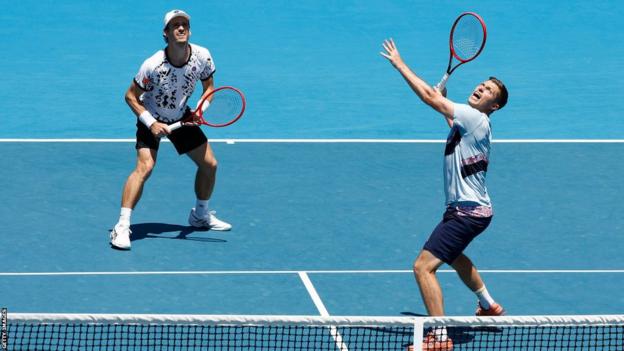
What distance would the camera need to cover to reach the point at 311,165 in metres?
13.9

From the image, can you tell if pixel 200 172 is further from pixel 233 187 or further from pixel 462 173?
pixel 462 173

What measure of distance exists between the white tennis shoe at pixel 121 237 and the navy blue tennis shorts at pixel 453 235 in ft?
10.2

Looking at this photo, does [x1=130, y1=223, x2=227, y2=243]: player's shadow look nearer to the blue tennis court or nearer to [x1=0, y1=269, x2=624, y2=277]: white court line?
the blue tennis court

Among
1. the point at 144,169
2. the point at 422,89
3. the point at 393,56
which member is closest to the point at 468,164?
the point at 422,89

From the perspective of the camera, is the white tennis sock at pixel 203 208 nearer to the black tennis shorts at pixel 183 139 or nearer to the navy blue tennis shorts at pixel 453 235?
the black tennis shorts at pixel 183 139

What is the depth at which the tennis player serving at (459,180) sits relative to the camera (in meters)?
8.93

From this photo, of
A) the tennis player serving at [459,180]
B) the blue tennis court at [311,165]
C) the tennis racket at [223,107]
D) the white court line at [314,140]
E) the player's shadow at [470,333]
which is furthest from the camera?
the white court line at [314,140]

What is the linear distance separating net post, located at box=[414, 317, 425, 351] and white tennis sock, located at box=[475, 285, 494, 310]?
1.99 meters

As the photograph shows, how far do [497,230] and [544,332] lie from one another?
259 centimetres

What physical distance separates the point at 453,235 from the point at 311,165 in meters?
5.03

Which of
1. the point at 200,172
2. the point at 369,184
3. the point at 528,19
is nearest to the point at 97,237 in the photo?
the point at 200,172

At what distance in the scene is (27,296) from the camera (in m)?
10.0

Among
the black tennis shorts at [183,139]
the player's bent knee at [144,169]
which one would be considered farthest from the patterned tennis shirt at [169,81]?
the player's bent knee at [144,169]

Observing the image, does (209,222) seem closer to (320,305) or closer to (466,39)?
(320,305)
